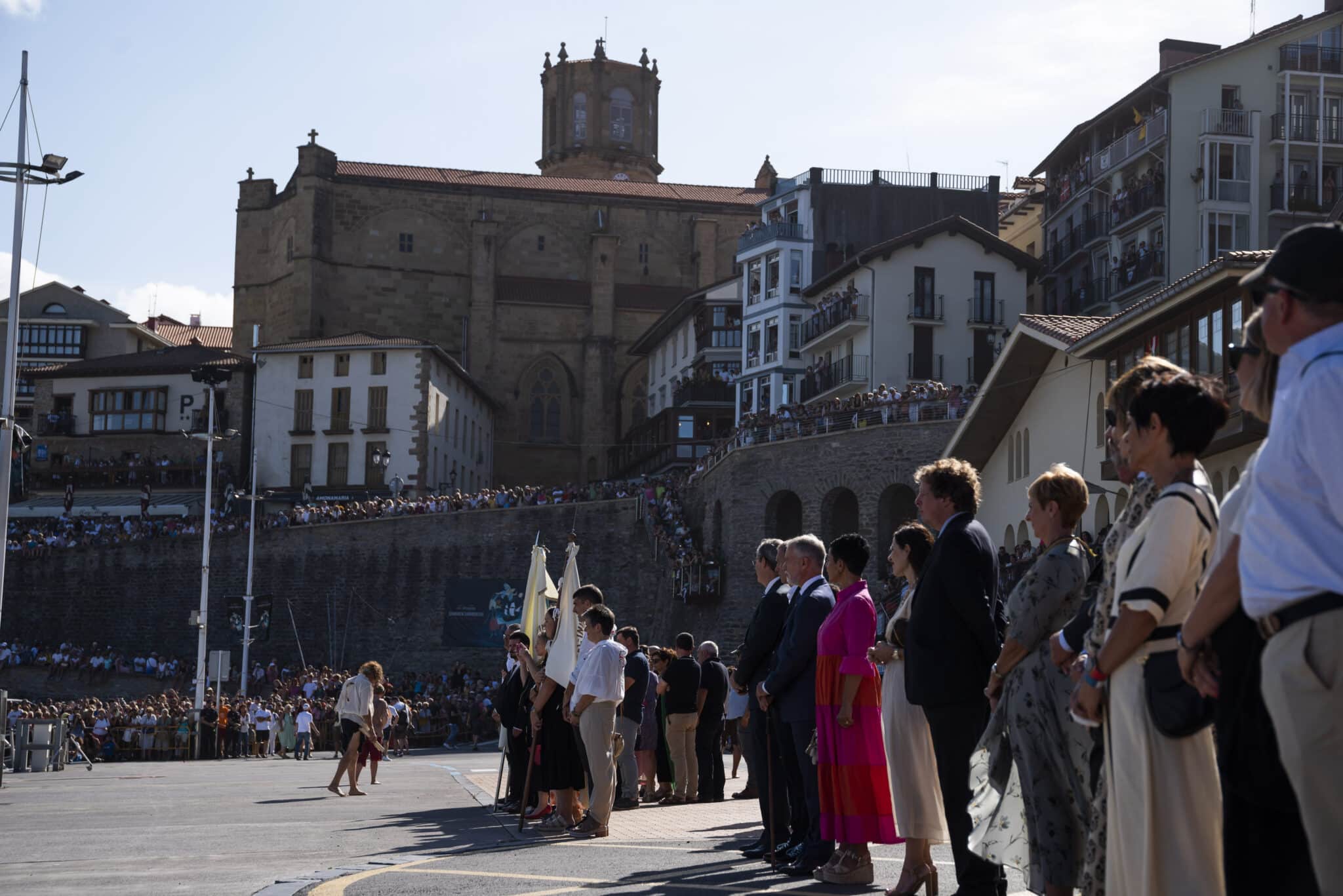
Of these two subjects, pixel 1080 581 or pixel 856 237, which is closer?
pixel 1080 581

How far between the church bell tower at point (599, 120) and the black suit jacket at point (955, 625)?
87856 millimetres

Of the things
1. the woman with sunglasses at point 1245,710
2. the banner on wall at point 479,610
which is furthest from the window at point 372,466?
the woman with sunglasses at point 1245,710

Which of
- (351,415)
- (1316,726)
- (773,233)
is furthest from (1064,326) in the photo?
(351,415)

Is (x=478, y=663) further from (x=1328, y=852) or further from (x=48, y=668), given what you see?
(x=1328, y=852)

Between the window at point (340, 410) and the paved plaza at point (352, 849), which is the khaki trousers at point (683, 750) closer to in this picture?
the paved plaza at point (352, 849)

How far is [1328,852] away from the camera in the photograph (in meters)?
3.57

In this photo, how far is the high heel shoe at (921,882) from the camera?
7883mm

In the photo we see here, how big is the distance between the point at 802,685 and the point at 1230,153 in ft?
141

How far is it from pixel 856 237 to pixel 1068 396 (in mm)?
32192

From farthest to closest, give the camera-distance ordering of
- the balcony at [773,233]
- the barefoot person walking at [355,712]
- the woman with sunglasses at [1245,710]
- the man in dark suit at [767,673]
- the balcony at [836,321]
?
1. the balcony at [773,233]
2. the balcony at [836,321]
3. the barefoot person walking at [355,712]
4. the man in dark suit at [767,673]
5. the woman with sunglasses at [1245,710]

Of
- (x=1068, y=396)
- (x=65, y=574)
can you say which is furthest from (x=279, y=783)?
(x=65, y=574)

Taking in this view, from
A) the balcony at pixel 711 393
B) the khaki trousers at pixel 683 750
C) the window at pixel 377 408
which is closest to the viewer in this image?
the khaki trousers at pixel 683 750

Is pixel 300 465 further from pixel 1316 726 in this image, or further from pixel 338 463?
pixel 1316 726

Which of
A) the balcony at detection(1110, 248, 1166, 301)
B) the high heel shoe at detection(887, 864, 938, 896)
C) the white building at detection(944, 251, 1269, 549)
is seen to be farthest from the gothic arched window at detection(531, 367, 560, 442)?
the high heel shoe at detection(887, 864, 938, 896)
